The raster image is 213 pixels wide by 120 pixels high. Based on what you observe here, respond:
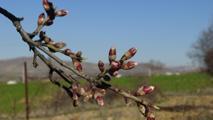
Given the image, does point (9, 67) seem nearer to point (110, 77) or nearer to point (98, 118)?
point (98, 118)

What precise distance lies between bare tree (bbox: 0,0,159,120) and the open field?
8.93 metres

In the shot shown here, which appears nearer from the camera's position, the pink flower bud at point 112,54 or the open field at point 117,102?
the pink flower bud at point 112,54

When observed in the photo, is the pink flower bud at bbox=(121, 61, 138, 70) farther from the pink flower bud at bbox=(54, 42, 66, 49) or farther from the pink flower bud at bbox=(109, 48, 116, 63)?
the pink flower bud at bbox=(54, 42, 66, 49)

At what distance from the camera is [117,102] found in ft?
84.4

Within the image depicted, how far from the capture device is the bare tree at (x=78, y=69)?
248cm

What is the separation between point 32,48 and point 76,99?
31cm

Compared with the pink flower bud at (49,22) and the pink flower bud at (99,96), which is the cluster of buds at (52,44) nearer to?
the pink flower bud at (49,22)

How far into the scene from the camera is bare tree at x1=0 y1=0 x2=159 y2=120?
8.14ft

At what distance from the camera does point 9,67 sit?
A: 132 m

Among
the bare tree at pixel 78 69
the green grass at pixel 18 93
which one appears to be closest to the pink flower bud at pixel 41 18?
the bare tree at pixel 78 69

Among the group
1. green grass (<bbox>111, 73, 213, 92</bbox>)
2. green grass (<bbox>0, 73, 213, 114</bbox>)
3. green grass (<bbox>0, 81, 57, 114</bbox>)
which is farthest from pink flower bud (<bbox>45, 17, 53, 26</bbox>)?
green grass (<bbox>111, 73, 213, 92</bbox>)

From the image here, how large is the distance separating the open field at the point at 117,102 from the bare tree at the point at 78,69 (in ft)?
29.3

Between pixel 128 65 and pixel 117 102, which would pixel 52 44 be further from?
pixel 117 102

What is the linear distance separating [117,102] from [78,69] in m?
23.3
